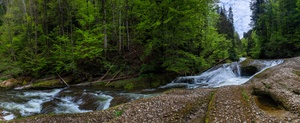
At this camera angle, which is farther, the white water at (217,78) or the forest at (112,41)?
the forest at (112,41)

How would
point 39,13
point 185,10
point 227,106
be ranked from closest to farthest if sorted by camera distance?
point 227,106 → point 185,10 → point 39,13

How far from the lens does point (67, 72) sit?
2650cm

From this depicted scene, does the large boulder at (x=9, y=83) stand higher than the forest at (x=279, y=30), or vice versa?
the forest at (x=279, y=30)

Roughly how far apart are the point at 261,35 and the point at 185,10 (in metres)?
28.3

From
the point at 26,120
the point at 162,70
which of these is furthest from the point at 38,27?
the point at 26,120

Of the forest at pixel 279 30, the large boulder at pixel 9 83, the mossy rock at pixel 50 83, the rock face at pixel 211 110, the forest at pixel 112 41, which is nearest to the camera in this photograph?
the rock face at pixel 211 110

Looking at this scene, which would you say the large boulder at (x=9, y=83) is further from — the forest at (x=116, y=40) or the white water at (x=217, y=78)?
the white water at (x=217, y=78)

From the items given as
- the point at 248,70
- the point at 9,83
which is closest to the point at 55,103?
the point at 9,83

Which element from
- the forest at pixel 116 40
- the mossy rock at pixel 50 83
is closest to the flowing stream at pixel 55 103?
the mossy rock at pixel 50 83

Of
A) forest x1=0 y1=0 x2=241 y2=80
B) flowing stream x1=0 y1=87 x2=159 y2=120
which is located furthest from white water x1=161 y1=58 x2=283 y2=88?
flowing stream x1=0 y1=87 x2=159 y2=120

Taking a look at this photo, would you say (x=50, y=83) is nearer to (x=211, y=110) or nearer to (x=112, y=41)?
(x=112, y=41)

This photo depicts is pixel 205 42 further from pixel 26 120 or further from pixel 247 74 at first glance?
pixel 26 120

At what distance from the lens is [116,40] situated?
1180 inches

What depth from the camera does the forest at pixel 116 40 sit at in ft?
69.7
